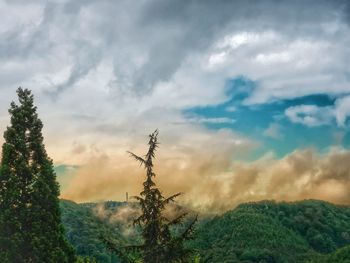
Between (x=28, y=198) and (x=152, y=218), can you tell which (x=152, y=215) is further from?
(x=28, y=198)

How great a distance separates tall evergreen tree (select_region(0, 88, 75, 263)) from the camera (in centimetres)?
3441

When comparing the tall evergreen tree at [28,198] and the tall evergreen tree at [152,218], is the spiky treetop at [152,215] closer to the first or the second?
the tall evergreen tree at [152,218]

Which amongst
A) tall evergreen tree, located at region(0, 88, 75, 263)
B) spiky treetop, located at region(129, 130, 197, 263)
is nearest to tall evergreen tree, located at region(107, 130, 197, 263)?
spiky treetop, located at region(129, 130, 197, 263)

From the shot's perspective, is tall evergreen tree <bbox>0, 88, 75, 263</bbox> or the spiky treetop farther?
tall evergreen tree <bbox>0, 88, 75, 263</bbox>

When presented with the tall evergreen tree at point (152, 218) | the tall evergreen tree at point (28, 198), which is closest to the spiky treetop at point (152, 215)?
the tall evergreen tree at point (152, 218)

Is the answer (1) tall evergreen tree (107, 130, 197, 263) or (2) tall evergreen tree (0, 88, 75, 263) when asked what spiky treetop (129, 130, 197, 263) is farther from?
(2) tall evergreen tree (0, 88, 75, 263)

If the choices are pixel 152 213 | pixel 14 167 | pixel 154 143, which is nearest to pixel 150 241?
pixel 152 213

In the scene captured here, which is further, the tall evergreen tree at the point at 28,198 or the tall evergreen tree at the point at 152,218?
the tall evergreen tree at the point at 28,198

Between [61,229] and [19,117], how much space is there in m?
8.46

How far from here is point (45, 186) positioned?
118 ft

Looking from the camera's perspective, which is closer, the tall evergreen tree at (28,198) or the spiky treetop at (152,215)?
the spiky treetop at (152,215)

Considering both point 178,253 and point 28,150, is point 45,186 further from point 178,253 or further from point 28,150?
point 178,253

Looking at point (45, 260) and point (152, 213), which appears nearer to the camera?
point (152, 213)

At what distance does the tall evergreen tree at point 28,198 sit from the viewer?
34.4 m
